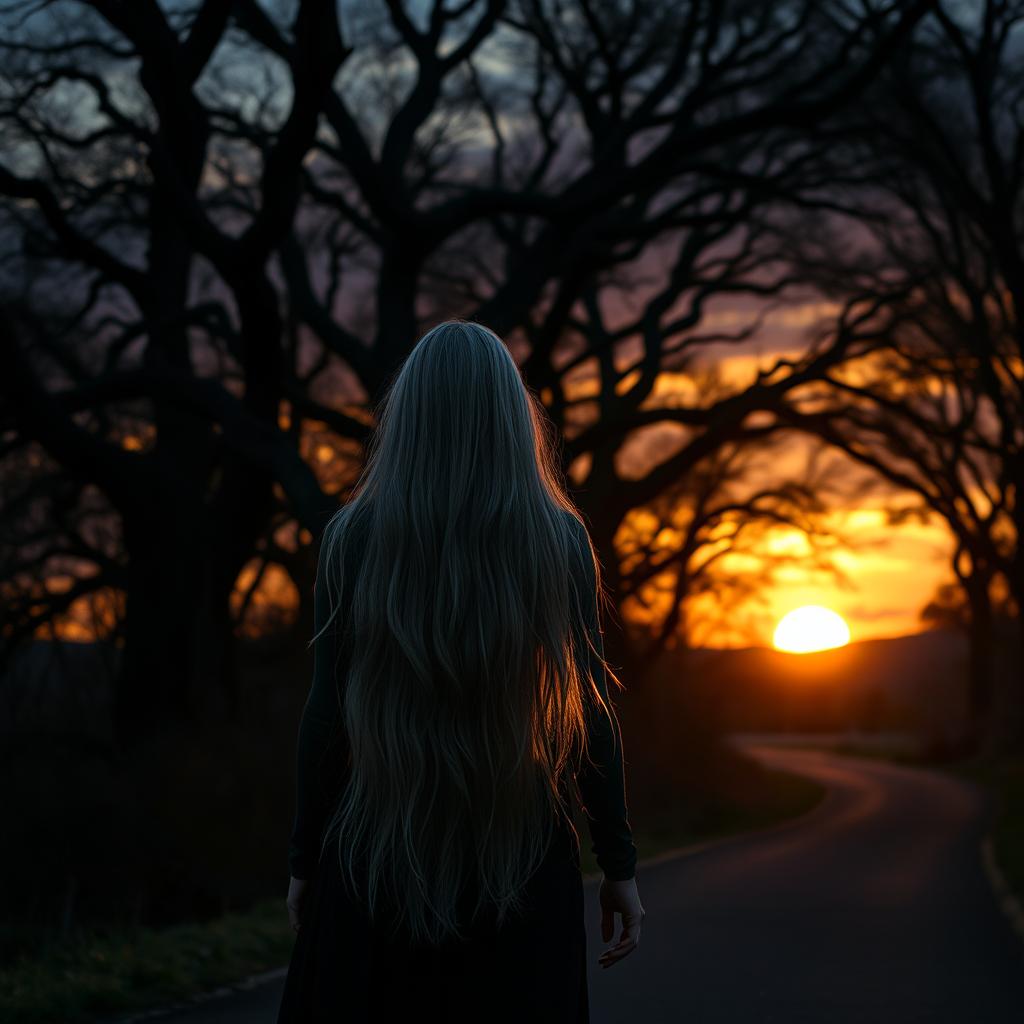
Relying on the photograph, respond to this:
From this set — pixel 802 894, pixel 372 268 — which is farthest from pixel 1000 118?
pixel 802 894

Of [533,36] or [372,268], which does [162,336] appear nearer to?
[533,36]

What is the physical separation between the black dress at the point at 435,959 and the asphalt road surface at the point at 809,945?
399cm

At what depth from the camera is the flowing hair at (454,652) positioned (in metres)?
3.08

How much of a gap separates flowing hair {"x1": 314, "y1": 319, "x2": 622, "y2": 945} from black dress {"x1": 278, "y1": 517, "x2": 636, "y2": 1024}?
4cm

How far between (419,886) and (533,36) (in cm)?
1914

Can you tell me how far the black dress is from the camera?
310 centimetres

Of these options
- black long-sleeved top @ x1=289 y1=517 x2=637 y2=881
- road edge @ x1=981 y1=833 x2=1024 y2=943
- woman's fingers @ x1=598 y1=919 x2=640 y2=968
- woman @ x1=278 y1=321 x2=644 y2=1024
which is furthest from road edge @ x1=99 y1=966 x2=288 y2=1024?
road edge @ x1=981 y1=833 x2=1024 y2=943

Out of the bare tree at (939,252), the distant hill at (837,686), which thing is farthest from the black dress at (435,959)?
the distant hill at (837,686)

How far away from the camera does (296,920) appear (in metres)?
3.30

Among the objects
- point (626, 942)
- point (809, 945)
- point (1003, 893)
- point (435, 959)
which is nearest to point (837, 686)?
point (1003, 893)

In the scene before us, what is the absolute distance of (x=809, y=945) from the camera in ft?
32.0

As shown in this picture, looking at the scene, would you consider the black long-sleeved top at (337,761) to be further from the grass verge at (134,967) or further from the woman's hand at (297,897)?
the grass verge at (134,967)

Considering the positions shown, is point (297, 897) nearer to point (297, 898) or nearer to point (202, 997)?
point (297, 898)

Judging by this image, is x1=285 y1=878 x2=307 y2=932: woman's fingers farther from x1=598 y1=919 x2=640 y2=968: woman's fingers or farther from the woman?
x1=598 y1=919 x2=640 y2=968: woman's fingers
